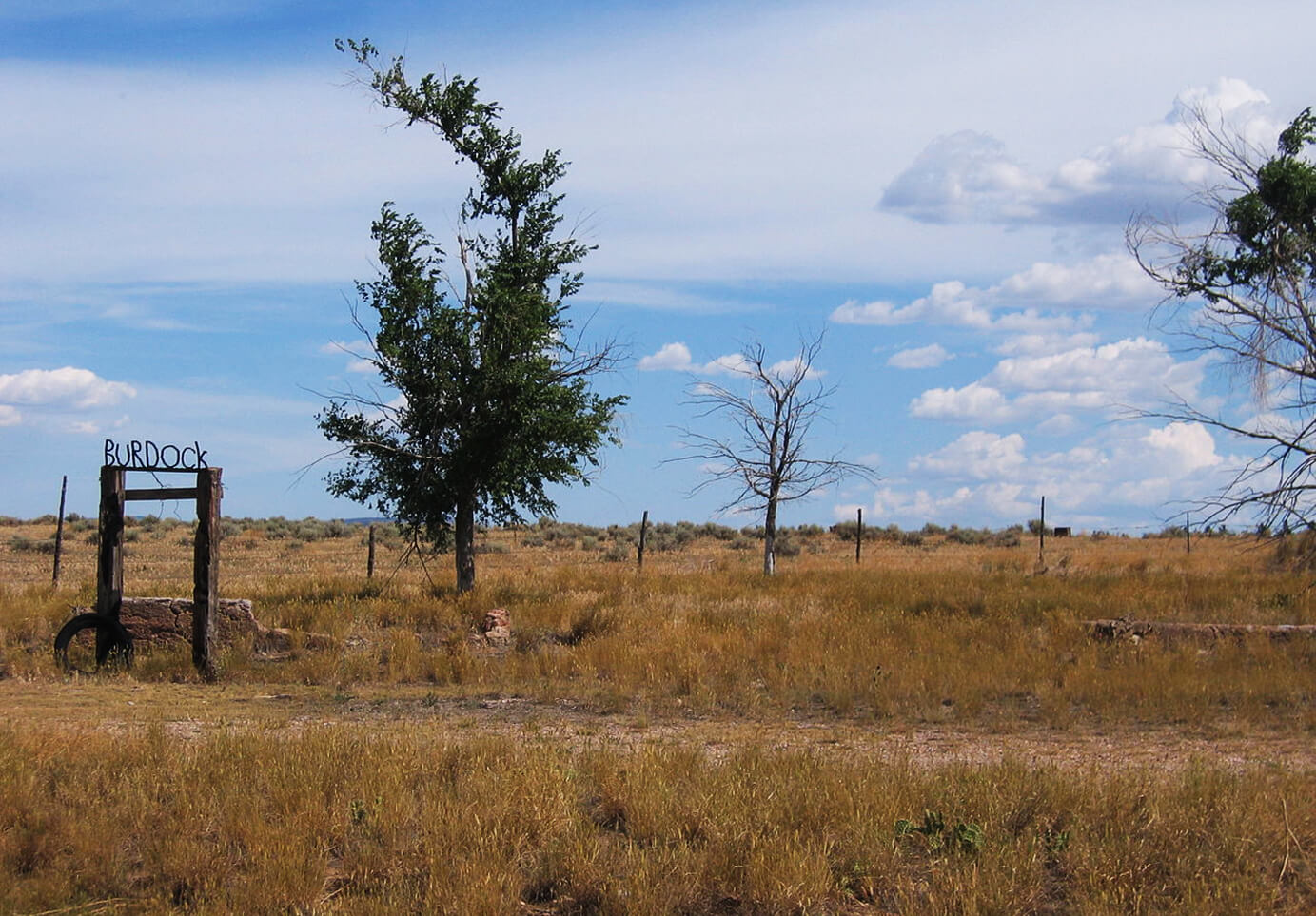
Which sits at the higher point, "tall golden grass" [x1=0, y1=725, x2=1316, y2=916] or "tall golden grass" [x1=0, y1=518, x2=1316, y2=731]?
"tall golden grass" [x1=0, y1=518, x2=1316, y2=731]

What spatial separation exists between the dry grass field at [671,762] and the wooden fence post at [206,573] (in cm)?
37

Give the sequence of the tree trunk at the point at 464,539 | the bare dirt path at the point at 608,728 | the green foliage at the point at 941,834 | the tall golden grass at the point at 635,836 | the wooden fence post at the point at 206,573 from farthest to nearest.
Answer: the tree trunk at the point at 464,539 → the wooden fence post at the point at 206,573 → the bare dirt path at the point at 608,728 → the green foliage at the point at 941,834 → the tall golden grass at the point at 635,836

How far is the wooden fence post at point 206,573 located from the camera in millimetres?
15625

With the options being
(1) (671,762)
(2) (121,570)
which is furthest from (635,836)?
(2) (121,570)

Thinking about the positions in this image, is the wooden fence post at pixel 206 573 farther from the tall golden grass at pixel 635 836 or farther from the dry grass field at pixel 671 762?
the tall golden grass at pixel 635 836

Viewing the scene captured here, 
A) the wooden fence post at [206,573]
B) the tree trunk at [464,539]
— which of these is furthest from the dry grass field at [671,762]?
the tree trunk at [464,539]

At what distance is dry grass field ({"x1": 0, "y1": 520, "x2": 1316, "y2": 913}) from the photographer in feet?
23.2

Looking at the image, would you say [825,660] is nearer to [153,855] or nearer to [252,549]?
[153,855]

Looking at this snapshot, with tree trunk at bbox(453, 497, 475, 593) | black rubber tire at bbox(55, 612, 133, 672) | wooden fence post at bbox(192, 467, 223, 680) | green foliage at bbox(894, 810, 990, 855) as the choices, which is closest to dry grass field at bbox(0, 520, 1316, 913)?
green foliage at bbox(894, 810, 990, 855)

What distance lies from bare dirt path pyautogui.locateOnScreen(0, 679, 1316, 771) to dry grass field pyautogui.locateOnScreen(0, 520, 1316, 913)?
0.24 feet

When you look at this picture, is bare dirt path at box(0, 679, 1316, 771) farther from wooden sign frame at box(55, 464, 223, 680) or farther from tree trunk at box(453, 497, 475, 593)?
tree trunk at box(453, 497, 475, 593)

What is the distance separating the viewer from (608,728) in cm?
1191

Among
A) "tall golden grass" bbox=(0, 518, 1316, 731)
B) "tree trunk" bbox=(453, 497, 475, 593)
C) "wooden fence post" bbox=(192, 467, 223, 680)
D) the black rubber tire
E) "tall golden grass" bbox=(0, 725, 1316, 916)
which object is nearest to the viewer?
"tall golden grass" bbox=(0, 725, 1316, 916)

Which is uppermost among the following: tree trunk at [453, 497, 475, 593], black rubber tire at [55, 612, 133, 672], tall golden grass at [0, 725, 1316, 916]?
tree trunk at [453, 497, 475, 593]
